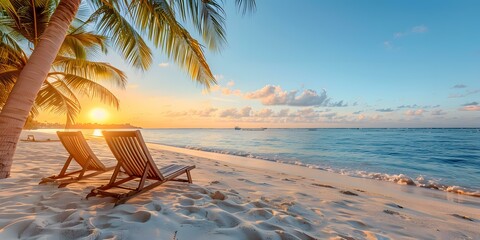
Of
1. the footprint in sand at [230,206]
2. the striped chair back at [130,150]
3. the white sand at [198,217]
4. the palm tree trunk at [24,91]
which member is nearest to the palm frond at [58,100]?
the white sand at [198,217]

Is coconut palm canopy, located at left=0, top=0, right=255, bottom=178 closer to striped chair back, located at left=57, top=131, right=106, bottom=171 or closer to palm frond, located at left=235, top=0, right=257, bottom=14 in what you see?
palm frond, located at left=235, top=0, right=257, bottom=14

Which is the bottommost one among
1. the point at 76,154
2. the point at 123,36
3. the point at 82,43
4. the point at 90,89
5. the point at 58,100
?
the point at 76,154

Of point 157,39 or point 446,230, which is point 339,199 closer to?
point 446,230

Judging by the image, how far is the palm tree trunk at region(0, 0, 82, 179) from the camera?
3471 mm

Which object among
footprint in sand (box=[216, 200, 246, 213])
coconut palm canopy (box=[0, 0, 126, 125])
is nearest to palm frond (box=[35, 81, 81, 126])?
coconut palm canopy (box=[0, 0, 126, 125])

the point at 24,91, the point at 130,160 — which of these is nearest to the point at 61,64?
the point at 24,91

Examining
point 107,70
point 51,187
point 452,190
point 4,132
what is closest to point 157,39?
point 4,132

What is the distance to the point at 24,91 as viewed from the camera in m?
3.51

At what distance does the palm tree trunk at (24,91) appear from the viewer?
137 inches

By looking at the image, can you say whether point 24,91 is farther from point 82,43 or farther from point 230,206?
point 82,43

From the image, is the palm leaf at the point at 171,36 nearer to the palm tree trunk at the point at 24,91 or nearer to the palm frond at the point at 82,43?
Answer: the palm tree trunk at the point at 24,91

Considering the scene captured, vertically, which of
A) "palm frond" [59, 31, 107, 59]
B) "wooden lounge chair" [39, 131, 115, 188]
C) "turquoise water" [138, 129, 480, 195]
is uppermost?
"palm frond" [59, 31, 107, 59]

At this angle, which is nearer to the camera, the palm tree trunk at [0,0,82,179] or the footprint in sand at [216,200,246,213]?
the footprint in sand at [216,200,246,213]

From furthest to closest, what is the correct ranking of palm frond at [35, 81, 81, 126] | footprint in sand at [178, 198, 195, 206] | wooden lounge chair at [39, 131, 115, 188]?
palm frond at [35, 81, 81, 126] → wooden lounge chair at [39, 131, 115, 188] → footprint in sand at [178, 198, 195, 206]
